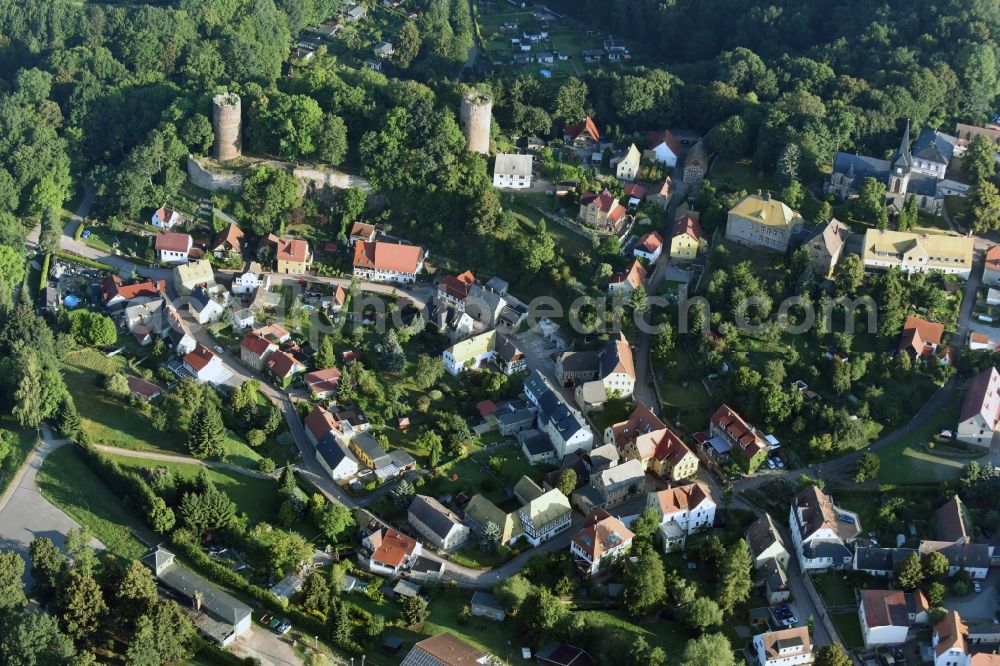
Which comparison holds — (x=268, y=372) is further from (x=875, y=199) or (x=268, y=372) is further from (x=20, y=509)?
(x=875, y=199)

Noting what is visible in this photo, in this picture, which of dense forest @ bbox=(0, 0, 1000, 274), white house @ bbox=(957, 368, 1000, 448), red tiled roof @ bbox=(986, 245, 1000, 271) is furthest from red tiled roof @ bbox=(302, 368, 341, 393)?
red tiled roof @ bbox=(986, 245, 1000, 271)

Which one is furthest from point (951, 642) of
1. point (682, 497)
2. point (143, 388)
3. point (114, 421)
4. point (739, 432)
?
point (114, 421)

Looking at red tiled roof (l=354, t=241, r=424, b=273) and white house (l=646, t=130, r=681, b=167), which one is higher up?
white house (l=646, t=130, r=681, b=167)

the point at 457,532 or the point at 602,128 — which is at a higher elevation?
the point at 602,128

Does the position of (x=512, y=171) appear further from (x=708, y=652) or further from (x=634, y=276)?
(x=708, y=652)

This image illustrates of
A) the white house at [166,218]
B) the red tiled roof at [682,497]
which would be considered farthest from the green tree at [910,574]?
the white house at [166,218]

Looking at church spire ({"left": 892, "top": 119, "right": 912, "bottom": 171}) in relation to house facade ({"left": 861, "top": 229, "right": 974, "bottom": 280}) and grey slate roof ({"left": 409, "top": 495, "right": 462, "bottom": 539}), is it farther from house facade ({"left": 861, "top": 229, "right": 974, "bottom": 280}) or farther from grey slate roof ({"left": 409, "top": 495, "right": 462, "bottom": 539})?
grey slate roof ({"left": 409, "top": 495, "right": 462, "bottom": 539})

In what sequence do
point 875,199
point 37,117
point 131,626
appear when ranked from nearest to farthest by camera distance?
point 131,626
point 875,199
point 37,117

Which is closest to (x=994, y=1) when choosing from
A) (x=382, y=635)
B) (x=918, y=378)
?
(x=918, y=378)
